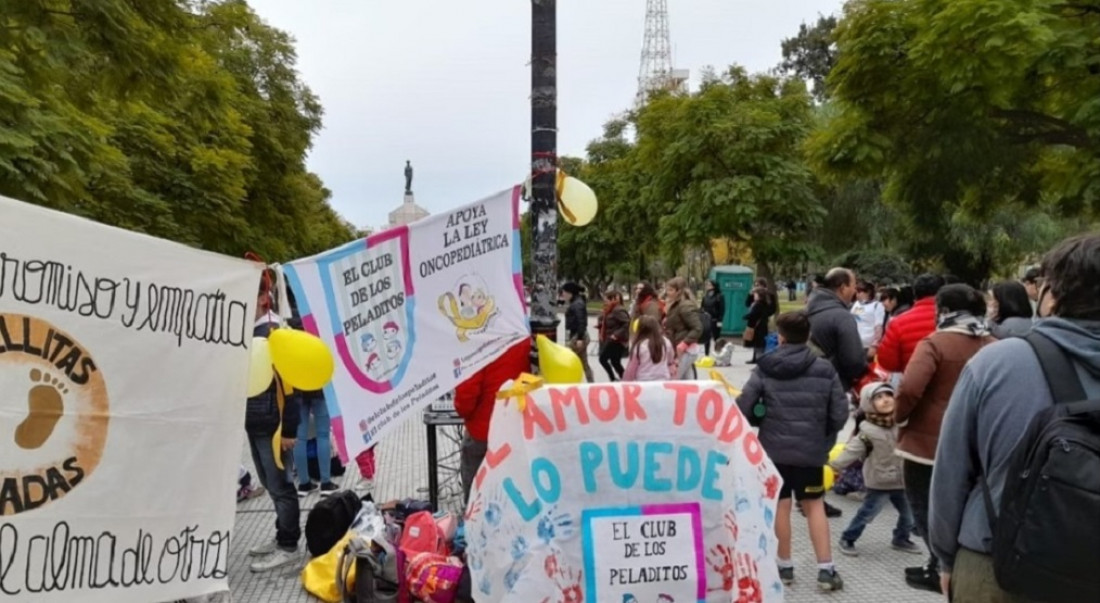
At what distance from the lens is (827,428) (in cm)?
466

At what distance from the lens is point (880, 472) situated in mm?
5273

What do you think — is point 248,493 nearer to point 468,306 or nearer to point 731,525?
point 468,306

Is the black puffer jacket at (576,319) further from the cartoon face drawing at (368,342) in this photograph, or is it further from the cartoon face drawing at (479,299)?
the cartoon face drawing at (368,342)

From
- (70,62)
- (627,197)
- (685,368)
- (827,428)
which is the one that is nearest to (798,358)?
(827,428)

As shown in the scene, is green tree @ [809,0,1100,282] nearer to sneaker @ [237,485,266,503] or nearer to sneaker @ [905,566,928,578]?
sneaker @ [905,566,928,578]

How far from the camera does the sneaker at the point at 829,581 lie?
473cm

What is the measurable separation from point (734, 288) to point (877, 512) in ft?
52.8

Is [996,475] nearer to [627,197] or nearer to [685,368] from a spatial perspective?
[685,368]

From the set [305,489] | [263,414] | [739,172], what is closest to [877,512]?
[263,414]

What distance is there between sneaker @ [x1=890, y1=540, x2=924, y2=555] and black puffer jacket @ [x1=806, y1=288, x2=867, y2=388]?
3.71ft

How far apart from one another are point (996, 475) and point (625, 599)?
1475 millimetres

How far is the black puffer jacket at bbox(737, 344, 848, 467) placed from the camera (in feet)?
15.0

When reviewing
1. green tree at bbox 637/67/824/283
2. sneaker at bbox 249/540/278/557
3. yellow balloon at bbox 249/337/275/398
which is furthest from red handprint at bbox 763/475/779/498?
green tree at bbox 637/67/824/283

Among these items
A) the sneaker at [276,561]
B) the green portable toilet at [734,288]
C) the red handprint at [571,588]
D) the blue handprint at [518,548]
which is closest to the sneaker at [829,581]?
the red handprint at [571,588]
